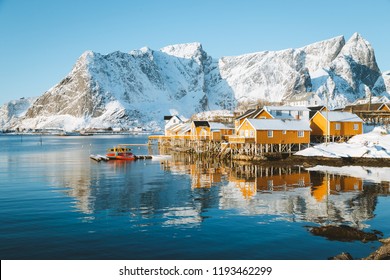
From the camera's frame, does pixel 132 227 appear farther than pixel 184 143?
No

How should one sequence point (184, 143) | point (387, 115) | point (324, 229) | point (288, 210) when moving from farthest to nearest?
1. point (184, 143)
2. point (387, 115)
3. point (288, 210)
4. point (324, 229)

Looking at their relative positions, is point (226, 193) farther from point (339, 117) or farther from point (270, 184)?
point (339, 117)

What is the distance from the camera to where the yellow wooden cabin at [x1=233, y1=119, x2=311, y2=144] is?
58.5m

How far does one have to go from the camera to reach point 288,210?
25.5 meters

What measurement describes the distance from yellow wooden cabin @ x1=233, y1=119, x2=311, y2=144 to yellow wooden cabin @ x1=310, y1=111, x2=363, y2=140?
18.1 ft

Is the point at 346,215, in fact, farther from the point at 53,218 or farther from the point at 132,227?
the point at 53,218

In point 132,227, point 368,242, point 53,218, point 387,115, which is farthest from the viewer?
point 387,115

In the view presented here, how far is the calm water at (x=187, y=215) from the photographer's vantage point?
1791 cm

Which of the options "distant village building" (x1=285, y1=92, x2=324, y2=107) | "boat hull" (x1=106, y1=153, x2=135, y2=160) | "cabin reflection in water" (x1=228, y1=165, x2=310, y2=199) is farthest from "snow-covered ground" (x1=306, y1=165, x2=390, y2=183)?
"distant village building" (x1=285, y1=92, x2=324, y2=107)

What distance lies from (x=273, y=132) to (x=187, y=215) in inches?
1470

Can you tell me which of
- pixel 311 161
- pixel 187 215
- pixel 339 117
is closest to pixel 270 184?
pixel 187 215

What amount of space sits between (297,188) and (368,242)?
16.0m

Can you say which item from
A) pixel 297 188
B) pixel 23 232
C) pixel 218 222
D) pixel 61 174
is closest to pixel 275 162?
pixel 297 188

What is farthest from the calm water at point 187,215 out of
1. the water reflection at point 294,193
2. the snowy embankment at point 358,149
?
the snowy embankment at point 358,149
